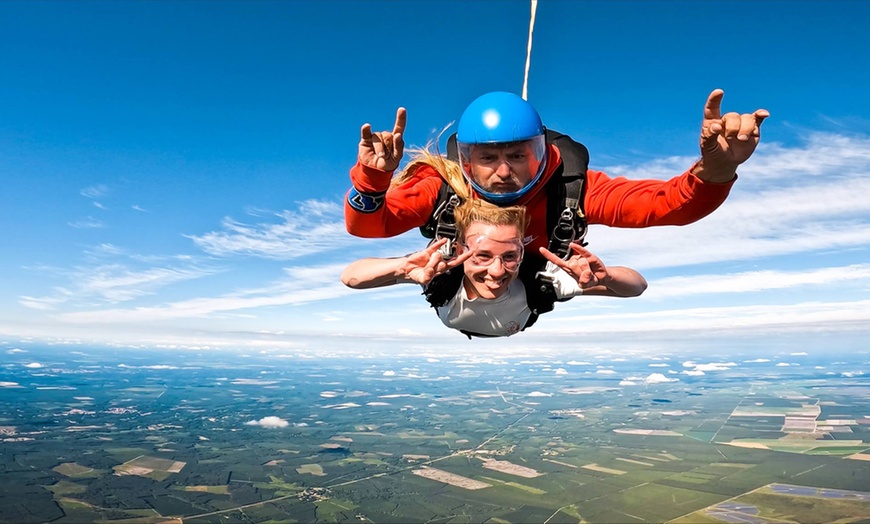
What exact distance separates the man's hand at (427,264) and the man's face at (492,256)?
0.18 metres

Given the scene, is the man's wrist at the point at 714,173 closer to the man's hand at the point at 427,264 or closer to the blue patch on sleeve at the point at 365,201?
the man's hand at the point at 427,264

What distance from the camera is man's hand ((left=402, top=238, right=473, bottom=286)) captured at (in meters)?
3.67

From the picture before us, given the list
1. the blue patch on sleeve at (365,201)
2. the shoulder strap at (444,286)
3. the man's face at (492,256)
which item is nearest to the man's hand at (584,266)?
the man's face at (492,256)

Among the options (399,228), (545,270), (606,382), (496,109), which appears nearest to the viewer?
(496,109)

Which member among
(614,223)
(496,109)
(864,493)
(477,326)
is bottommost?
(864,493)

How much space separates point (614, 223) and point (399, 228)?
1.44 meters

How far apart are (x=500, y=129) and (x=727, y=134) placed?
1252 millimetres

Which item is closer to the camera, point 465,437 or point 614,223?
point 614,223

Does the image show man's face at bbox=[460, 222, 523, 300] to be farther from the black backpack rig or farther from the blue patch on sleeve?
the blue patch on sleeve

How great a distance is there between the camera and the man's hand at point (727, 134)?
302 centimetres

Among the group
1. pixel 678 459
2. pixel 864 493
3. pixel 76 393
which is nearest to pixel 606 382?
pixel 678 459

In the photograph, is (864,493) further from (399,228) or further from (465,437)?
(399,228)

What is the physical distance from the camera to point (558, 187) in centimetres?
400

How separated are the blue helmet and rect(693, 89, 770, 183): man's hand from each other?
0.98 meters
